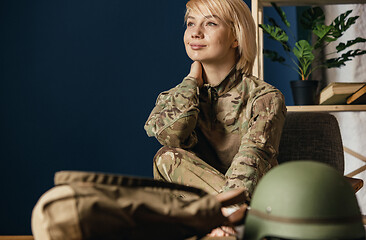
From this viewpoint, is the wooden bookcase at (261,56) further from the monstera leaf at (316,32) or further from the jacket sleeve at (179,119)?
the jacket sleeve at (179,119)

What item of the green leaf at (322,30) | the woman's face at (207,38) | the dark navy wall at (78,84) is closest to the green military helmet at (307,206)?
the woman's face at (207,38)

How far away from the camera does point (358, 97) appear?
1.62m

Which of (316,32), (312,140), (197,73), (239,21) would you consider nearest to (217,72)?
(197,73)

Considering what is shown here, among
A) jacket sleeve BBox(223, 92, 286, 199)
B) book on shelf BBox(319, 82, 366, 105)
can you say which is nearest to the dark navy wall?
book on shelf BBox(319, 82, 366, 105)

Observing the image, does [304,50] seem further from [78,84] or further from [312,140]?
[78,84]

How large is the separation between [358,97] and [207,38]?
680 mm

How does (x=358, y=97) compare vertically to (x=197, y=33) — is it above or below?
below

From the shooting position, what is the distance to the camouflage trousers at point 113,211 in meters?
0.42

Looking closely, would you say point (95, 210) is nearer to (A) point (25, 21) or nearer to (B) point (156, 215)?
(B) point (156, 215)

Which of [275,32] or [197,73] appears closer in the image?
[197,73]

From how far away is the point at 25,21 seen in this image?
7.56 feet

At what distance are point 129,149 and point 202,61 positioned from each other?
103 centimetres

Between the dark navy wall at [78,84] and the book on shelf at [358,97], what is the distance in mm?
886

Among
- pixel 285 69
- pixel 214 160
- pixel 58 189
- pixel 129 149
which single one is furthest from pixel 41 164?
pixel 58 189
